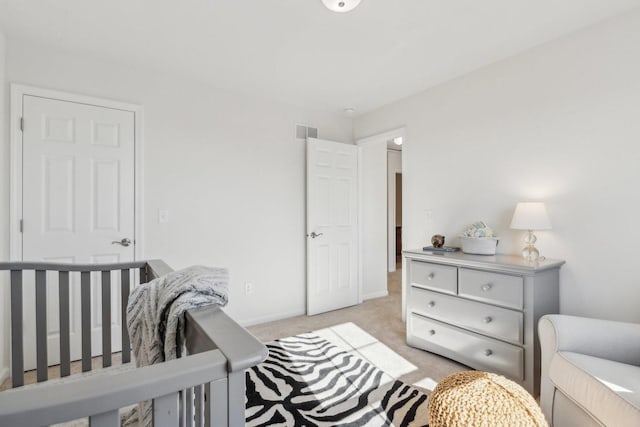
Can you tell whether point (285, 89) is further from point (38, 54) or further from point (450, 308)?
point (450, 308)

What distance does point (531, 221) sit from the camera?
216 cm

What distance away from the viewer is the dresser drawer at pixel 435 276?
2.43 meters

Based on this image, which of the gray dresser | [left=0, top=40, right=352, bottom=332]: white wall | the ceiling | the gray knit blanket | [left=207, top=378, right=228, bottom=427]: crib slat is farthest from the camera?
[left=0, top=40, right=352, bottom=332]: white wall

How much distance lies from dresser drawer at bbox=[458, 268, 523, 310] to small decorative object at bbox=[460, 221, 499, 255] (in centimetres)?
27

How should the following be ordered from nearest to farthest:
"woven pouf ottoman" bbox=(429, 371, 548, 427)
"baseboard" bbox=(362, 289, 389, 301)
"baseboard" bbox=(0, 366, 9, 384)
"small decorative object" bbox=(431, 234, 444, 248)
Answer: "woven pouf ottoman" bbox=(429, 371, 548, 427) < "baseboard" bbox=(0, 366, 9, 384) < "small decorative object" bbox=(431, 234, 444, 248) < "baseboard" bbox=(362, 289, 389, 301)

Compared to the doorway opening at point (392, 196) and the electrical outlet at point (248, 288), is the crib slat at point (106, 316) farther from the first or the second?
the doorway opening at point (392, 196)

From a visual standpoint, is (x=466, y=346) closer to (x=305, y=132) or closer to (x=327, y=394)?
(x=327, y=394)

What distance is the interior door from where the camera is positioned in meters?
2.30

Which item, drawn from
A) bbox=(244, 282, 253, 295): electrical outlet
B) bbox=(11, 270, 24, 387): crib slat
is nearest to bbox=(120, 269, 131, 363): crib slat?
bbox=(11, 270, 24, 387): crib slat

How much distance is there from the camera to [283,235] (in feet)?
11.4

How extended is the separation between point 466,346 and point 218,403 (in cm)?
221

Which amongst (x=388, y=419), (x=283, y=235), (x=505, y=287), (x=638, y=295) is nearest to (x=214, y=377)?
(x=388, y=419)

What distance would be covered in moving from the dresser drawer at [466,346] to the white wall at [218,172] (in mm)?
1408

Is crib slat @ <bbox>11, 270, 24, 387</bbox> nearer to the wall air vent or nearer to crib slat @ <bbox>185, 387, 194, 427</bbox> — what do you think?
crib slat @ <bbox>185, 387, 194, 427</bbox>
